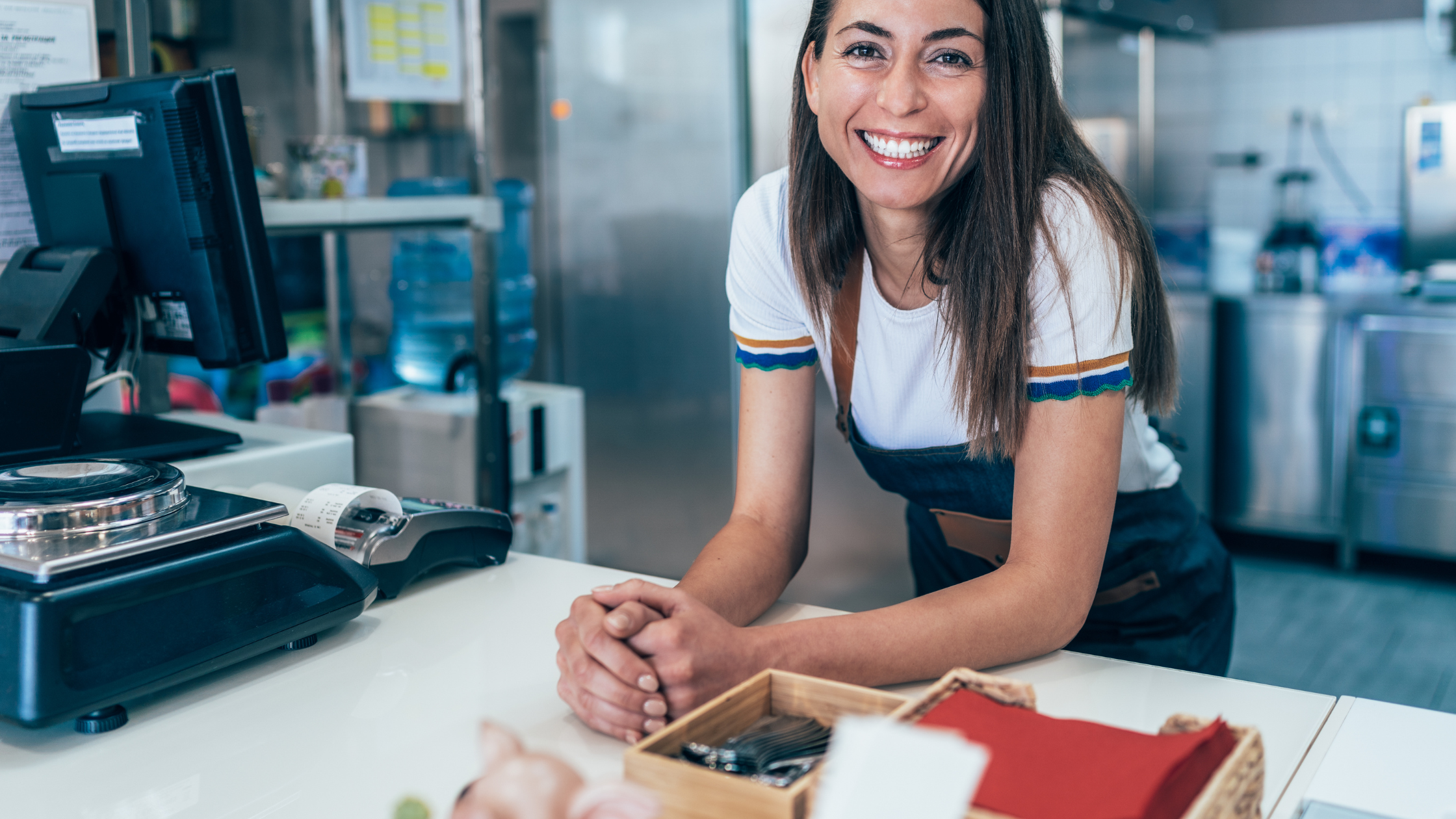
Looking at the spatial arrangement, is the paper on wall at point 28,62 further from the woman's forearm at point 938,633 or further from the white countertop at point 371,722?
the woman's forearm at point 938,633

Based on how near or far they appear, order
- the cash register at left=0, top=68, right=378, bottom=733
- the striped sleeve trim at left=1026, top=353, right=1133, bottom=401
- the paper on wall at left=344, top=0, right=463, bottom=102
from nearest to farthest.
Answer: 1. the cash register at left=0, top=68, right=378, bottom=733
2. the striped sleeve trim at left=1026, top=353, right=1133, bottom=401
3. the paper on wall at left=344, top=0, right=463, bottom=102

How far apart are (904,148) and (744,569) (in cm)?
A: 42

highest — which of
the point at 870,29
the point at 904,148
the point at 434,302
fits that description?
the point at 870,29

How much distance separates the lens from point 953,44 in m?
1.05

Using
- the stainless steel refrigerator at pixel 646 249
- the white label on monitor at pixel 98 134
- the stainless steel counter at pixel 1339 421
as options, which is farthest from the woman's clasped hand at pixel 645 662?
the stainless steel counter at pixel 1339 421

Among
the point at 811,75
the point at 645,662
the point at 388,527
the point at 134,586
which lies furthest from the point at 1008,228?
the point at 134,586

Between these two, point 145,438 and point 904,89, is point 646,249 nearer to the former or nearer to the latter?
point 145,438

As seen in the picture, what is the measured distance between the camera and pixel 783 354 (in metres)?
1.22

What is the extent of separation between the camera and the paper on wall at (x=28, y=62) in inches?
56.6

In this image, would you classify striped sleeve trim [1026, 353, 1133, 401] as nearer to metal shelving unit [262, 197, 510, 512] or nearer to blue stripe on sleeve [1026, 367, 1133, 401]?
blue stripe on sleeve [1026, 367, 1133, 401]

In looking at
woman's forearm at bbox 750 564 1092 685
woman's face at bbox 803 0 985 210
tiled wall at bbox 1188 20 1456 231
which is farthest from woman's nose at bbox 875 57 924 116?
tiled wall at bbox 1188 20 1456 231

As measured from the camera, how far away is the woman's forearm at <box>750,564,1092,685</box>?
917 millimetres

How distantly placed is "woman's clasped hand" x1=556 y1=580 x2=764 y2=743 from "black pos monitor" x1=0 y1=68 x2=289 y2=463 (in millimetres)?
594

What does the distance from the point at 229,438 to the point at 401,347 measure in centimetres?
177
